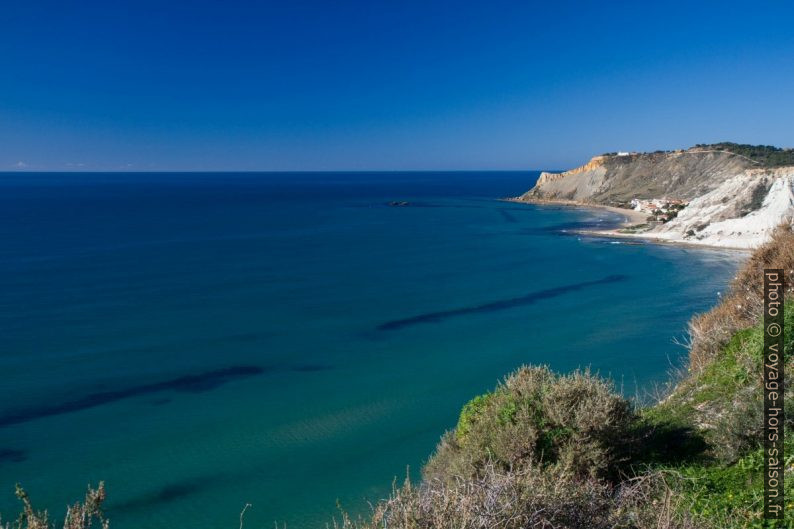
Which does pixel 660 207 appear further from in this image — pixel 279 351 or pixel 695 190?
pixel 279 351

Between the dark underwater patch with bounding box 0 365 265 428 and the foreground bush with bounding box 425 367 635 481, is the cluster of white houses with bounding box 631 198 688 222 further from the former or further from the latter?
the foreground bush with bounding box 425 367 635 481

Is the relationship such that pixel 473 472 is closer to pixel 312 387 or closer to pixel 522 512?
pixel 522 512

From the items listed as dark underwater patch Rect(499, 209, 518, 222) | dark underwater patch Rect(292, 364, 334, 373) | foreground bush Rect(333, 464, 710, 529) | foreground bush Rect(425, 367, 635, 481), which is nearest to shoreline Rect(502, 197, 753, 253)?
dark underwater patch Rect(499, 209, 518, 222)

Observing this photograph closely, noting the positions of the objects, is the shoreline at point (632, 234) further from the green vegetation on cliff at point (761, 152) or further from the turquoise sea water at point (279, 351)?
the green vegetation on cliff at point (761, 152)

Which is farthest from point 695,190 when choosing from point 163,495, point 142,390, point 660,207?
point 163,495

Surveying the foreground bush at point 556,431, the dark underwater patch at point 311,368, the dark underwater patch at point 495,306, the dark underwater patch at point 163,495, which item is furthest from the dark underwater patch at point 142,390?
the foreground bush at point 556,431

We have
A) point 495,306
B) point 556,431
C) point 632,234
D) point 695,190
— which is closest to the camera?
point 556,431

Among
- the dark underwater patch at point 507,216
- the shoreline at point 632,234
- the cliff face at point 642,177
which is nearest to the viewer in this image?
the shoreline at point 632,234
